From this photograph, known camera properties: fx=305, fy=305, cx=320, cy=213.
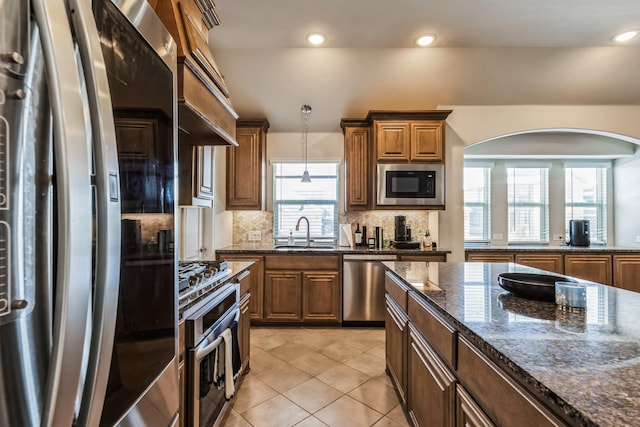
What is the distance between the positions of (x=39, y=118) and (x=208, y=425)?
1.73m

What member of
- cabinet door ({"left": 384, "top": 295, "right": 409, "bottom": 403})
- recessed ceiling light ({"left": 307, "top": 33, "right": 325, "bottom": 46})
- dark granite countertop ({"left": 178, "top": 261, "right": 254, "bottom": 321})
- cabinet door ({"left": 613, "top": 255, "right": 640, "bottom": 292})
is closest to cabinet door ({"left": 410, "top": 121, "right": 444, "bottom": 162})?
recessed ceiling light ({"left": 307, "top": 33, "right": 325, "bottom": 46})

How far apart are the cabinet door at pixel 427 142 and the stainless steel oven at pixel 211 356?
2770 millimetres

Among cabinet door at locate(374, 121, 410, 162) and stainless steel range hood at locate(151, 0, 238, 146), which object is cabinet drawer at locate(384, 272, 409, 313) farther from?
cabinet door at locate(374, 121, 410, 162)

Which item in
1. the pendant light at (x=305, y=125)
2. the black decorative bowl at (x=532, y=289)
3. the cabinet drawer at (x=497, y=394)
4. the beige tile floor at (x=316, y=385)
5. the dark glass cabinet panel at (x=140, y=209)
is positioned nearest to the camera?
the dark glass cabinet panel at (x=140, y=209)

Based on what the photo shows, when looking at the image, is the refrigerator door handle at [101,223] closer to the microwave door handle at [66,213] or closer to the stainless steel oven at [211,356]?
the microwave door handle at [66,213]

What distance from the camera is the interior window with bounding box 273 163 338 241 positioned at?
173 inches

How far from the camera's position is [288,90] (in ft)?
12.1

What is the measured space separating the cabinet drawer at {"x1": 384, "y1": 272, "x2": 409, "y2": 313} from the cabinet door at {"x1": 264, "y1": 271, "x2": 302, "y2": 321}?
149cm

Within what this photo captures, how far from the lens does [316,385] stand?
2.38 metres

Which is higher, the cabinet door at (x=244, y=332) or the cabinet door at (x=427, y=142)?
the cabinet door at (x=427, y=142)

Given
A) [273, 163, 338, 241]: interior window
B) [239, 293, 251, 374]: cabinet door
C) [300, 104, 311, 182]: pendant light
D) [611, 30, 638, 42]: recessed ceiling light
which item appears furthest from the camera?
[273, 163, 338, 241]: interior window

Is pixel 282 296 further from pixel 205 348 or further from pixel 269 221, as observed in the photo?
pixel 205 348

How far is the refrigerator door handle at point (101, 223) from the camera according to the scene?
0.52 m

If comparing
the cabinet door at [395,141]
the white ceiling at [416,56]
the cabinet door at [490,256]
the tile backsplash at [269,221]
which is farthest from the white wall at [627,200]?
the cabinet door at [395,141]
